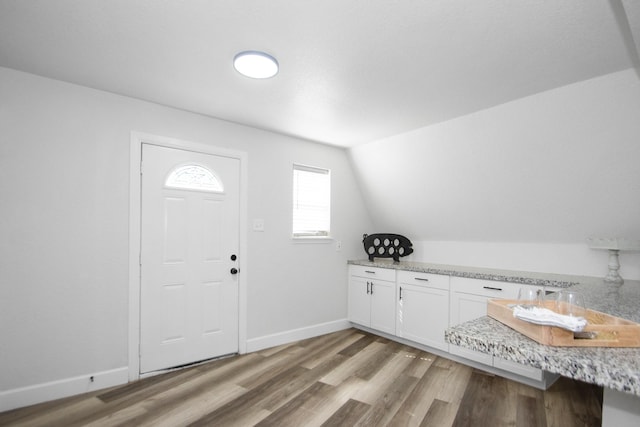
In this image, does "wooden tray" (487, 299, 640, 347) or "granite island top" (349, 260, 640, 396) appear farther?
"wooden tray" (487, 299, 640, 347)

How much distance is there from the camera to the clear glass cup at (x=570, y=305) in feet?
3.56

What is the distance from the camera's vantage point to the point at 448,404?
2346 millimetres

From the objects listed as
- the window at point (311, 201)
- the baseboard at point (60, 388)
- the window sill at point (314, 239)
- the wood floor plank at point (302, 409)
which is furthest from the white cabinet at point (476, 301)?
the baseboard at point (60, 388)

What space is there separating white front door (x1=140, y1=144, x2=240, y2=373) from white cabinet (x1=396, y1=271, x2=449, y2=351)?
1.88 metres

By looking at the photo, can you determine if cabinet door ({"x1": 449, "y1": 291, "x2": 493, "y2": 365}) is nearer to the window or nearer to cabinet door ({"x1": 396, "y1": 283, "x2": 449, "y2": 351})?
cabinet door ({"x1": 396, "y1": 283, "x2": 449, "y2": 351})

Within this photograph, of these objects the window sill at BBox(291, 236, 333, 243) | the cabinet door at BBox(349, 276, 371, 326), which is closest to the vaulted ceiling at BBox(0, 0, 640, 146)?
the window sill at BBox(291, 236, 333, 243)

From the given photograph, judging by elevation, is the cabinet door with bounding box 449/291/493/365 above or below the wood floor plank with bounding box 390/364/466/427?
above

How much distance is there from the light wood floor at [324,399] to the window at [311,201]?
4.97ft

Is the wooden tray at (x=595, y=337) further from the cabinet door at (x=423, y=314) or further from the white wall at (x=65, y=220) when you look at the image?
the white wall at (x=65, y=220)

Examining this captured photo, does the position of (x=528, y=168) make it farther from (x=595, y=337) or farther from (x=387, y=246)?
(x=595, y=337)

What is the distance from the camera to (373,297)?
12.8 ft

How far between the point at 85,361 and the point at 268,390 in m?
1.48

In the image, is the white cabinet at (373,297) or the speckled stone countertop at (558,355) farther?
the white cabinet at (373,297)

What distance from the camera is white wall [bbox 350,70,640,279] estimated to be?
234 centimetres
